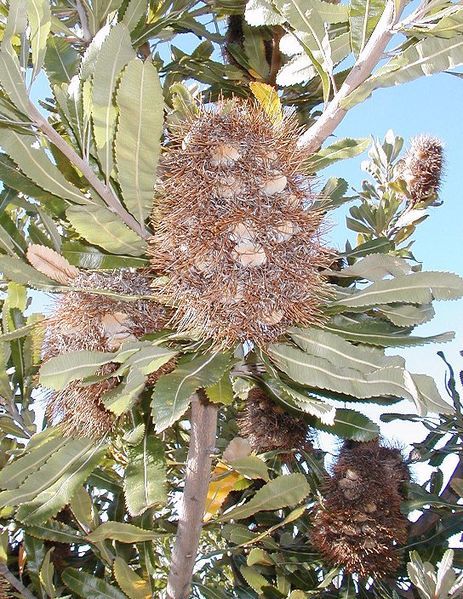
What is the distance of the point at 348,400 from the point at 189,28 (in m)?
1.55

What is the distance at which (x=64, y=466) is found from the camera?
150cm

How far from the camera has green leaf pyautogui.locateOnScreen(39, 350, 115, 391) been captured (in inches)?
47.1

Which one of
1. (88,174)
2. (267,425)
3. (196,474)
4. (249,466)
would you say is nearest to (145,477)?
(196,474)

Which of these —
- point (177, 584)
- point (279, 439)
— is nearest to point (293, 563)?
point (279, 439)

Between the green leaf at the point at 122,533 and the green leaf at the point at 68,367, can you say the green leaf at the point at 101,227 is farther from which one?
the green leaf at the point at 122,533

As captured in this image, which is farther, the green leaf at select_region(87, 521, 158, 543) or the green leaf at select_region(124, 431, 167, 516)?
the green leaf at select_region(87, 521, 158, 543)

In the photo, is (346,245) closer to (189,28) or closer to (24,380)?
(189,28)

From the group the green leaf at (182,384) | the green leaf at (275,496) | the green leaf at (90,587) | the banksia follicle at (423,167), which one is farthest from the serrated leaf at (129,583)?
the banksia follicle at (423,167)

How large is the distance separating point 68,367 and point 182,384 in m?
0.20

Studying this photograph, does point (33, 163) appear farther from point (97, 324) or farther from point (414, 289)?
point (414, 289)

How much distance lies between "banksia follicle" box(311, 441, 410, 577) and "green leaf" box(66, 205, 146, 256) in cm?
131

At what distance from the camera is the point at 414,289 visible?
1324 mm

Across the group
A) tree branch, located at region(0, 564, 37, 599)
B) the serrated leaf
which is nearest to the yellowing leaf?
the serrated leaf

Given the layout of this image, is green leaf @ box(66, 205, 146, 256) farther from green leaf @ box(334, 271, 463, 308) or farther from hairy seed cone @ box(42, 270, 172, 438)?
green leaf @ box(334, 271, 463, 308)
